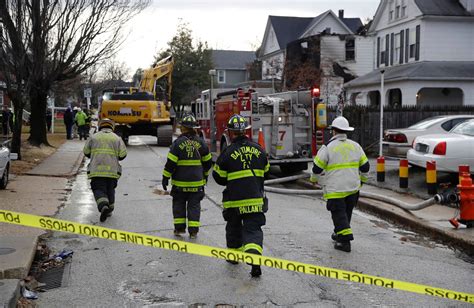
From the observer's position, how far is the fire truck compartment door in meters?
14.2

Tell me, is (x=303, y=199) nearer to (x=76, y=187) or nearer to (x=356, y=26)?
(x=76, y=187)

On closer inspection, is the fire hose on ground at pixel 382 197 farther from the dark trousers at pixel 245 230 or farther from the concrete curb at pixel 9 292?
the concrete curb at pixel 9 292

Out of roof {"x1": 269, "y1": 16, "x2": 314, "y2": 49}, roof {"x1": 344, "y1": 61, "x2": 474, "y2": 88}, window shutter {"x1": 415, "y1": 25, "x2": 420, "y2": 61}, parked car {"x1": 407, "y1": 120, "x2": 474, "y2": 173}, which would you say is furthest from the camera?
roof {"x1": 269, "y1": 16, "x2": 314, "y2": 49}

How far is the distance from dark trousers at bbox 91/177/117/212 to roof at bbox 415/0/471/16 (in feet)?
78.1

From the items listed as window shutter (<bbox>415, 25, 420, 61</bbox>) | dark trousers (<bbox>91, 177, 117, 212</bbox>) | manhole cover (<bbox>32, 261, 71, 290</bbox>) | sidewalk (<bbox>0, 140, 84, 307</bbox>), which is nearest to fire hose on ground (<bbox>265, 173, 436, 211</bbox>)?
dark trousers (<bbox>91, 177, 117, 212</bbox>)

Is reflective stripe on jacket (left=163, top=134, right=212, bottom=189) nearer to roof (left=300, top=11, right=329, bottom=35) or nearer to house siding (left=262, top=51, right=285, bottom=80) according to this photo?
house siding (left=262, top=51, right=285, bottom=80)

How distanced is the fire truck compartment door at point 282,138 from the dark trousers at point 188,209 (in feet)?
21.8

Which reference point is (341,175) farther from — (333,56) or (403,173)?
(333,56)

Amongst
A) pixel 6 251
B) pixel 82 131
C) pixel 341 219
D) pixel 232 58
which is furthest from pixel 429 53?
pixel 232 58

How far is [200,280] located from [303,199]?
6299 millimetres

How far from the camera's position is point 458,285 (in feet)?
19.7

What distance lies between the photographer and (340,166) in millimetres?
7113

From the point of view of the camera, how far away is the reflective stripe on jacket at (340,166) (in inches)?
280

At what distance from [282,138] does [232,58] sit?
5359 cm
